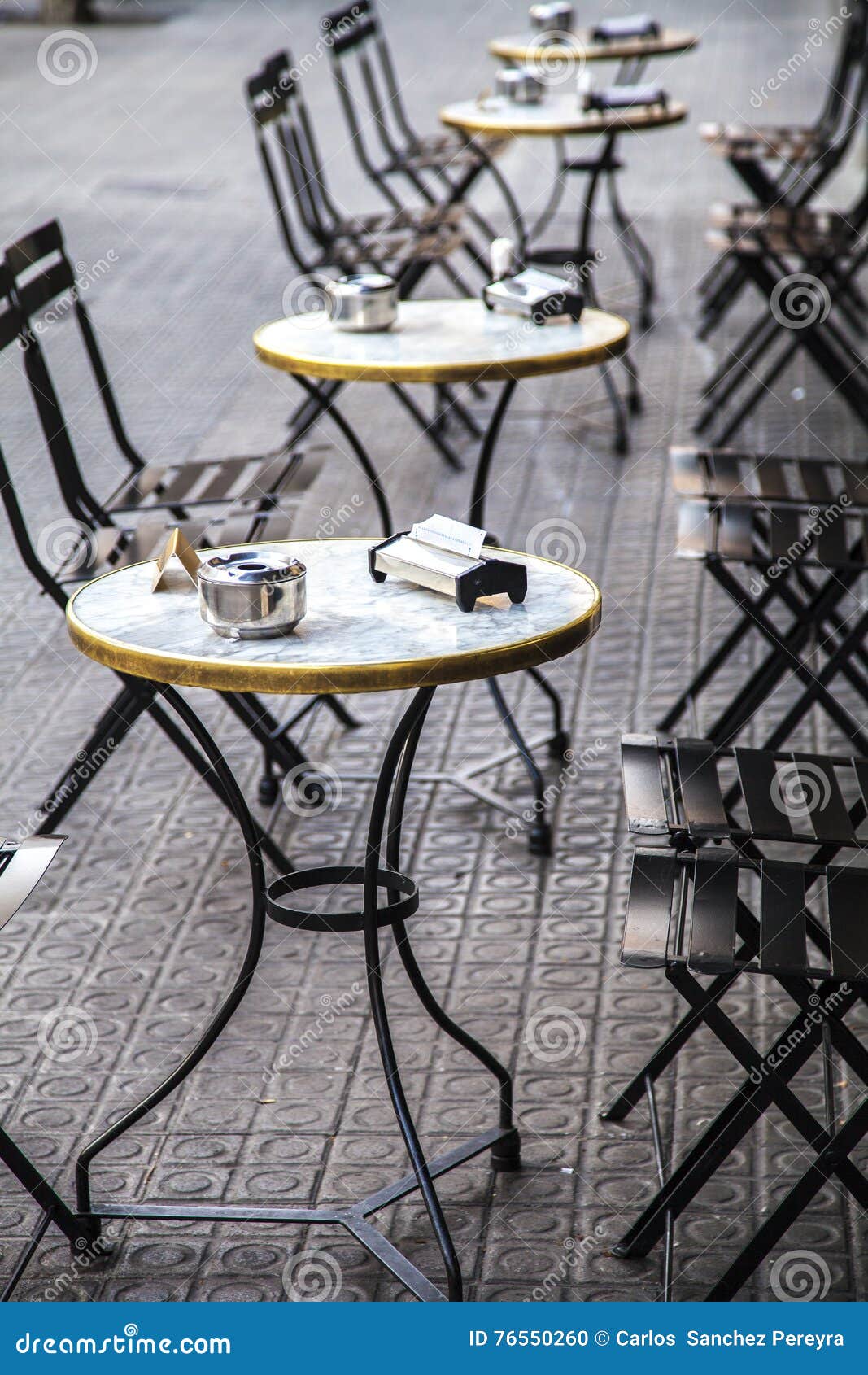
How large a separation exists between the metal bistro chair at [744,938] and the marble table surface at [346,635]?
418mm

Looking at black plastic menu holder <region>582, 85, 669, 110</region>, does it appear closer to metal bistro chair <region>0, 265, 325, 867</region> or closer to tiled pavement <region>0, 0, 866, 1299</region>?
tiled pavement <region>0, 0, 866, 1299</region>

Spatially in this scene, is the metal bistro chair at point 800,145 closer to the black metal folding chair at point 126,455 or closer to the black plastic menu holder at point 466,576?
the black metal folding chair at point 126,455

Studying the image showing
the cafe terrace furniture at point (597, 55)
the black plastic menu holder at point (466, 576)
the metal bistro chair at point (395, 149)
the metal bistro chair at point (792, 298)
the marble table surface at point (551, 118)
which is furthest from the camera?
the cafe terrace furniture at point (597, 55)

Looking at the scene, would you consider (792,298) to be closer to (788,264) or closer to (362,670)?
(788,264)

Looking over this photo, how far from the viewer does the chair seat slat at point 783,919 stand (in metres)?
2.55

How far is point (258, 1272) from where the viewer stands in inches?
112

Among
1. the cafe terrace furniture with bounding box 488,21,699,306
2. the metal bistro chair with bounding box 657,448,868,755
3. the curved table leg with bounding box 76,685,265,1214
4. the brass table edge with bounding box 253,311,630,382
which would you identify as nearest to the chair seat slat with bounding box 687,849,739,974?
the curved table leg with bounding box 76,685,265,1214

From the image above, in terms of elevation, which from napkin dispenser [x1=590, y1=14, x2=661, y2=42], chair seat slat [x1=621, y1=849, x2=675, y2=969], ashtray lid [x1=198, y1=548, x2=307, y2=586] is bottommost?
napkin dispenser [x1=590, y1=14, x2=661, y2=42]

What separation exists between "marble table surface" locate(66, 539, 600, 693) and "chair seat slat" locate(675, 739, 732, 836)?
41 centimetres

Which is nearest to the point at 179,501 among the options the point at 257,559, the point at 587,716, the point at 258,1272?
the point at 587,716

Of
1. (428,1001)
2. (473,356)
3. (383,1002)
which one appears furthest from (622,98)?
(383,1002)

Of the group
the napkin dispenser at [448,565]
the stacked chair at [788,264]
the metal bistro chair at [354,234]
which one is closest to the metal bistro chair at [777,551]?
the napkin dispenser at [448,565]

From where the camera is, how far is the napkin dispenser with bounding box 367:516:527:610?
9.11 feet

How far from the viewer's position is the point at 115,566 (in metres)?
4.20
